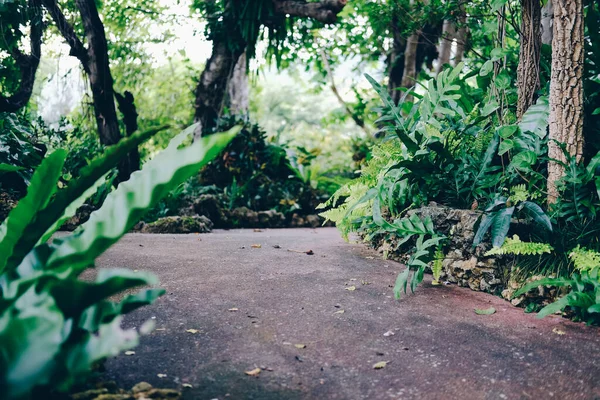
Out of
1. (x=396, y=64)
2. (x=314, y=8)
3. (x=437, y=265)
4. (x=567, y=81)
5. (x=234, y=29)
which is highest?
(x=314, y=8)

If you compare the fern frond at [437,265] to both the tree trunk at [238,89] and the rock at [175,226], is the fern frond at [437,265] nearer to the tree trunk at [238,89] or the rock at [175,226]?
the rock at [175,226]

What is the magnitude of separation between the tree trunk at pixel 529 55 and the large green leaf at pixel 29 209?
9.96ft

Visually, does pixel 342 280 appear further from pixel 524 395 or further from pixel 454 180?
pixel 524 395

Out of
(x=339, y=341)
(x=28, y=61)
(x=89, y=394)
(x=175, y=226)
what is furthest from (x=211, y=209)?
(x=89, y=394)

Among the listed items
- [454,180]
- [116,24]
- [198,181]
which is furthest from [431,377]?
[116,24]

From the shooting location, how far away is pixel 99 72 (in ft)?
21.2

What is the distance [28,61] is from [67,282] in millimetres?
6212

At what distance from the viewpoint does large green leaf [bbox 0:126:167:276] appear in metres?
1.41

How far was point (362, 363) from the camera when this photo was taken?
6.53 feet

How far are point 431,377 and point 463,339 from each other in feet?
1.48

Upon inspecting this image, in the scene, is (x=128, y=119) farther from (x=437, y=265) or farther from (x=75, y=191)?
(x=75, y=191)

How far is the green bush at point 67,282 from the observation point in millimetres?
→ 1044

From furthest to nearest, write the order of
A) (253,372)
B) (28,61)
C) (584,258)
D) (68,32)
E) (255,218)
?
(255,218)
(28,61)
(68,32)
(584,258)
(253,372)

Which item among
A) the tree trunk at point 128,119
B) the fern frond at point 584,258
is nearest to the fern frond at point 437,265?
the fern frond at point 584,258
